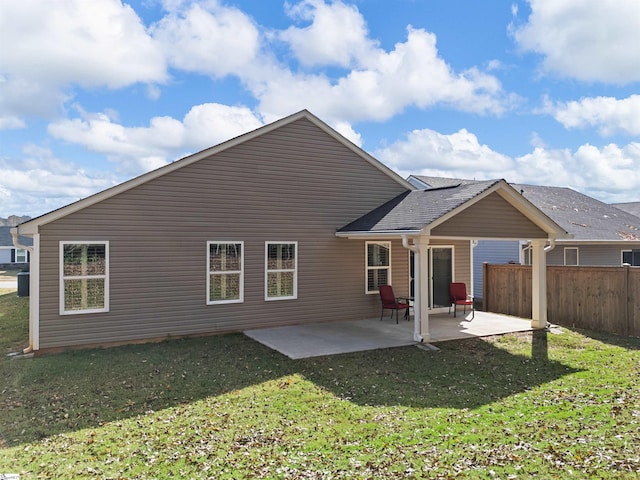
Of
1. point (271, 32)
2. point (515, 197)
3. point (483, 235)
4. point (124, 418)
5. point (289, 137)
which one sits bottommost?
point (124, 418)

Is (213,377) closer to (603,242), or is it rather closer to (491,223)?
(491,223)

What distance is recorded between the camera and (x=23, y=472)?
4.40 m

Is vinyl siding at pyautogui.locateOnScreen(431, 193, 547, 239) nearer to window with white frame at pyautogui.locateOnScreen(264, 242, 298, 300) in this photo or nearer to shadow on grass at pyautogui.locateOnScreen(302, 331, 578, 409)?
shadow on grass at pyautogui.locateOnScreen(302, 331, 578, 409)

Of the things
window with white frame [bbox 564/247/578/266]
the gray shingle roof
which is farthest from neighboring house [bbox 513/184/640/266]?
the gray shingle roof

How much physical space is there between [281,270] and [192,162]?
138 inches

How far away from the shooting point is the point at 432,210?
1008 cm

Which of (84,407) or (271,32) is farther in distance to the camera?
(271,32)

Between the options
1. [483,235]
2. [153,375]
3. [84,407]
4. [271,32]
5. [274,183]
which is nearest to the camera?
[84,407]

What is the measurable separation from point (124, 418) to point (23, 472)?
1.48 meters

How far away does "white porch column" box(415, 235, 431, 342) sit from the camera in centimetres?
947

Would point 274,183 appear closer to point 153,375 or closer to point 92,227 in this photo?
point 92,227

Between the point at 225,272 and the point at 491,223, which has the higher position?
the point at 491,223

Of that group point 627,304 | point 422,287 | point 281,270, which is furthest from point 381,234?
point 627,304

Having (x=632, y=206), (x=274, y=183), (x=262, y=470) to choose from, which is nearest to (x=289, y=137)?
(x=274, y=183)
